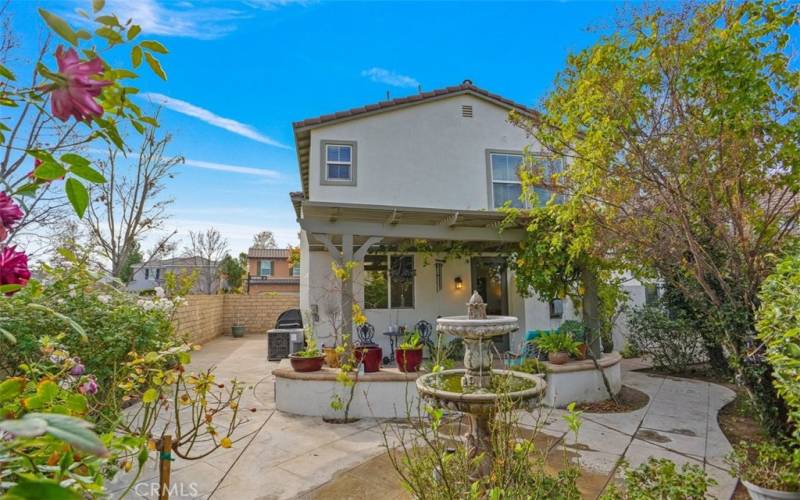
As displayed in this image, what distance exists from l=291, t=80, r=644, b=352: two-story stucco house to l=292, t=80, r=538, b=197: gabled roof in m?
0.03

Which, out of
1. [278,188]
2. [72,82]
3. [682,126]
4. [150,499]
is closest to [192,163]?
[278,188]

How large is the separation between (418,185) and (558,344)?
5294mm

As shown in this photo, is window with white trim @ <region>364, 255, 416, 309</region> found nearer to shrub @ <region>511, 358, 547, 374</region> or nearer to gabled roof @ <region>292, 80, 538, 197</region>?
gabled roof @ <region>292, 80, 538, 197</region>

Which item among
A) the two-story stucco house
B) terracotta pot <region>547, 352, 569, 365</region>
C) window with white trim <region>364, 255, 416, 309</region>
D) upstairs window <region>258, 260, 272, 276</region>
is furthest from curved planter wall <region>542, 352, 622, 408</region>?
upstairs window <region>258, 260, 272, 276</region>

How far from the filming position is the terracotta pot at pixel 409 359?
21.2 feet

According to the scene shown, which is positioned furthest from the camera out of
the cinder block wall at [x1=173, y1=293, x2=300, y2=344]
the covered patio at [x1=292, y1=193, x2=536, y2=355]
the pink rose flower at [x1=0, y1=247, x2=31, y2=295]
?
the cinder block wall at [x1=173, y1=293, x2=300, y2=344]

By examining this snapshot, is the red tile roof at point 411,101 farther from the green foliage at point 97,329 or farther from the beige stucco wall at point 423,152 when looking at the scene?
the green foliage at point 97,329

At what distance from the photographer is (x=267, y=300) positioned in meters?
18.4

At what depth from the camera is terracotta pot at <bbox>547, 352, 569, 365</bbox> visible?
6887 mm

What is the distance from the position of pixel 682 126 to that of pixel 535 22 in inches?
192

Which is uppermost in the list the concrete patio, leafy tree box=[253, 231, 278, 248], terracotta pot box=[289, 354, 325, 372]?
leafy tree box=[253, 231, 278, 248]

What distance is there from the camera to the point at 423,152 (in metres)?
10.7

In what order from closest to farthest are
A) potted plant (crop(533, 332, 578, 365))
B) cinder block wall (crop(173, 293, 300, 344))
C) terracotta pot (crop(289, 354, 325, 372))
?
1. terracotta pot (crop(289, 354, 325, 372))
2. potted plant (crop(533, 332, 578, 365))
3. cinder block wall (crop(173, 293, 300, 344))

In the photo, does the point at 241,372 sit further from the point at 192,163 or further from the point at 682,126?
the point at 682,126
